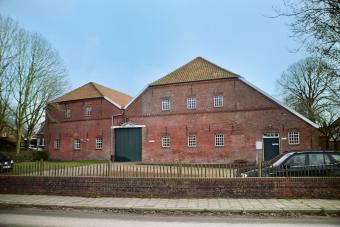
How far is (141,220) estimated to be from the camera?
29.9ft

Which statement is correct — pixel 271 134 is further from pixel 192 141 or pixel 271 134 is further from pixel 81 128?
pixel 81 128

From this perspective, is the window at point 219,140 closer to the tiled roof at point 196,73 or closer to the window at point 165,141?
the window at point 165,141

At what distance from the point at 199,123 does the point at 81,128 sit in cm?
1350

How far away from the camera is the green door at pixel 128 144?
102ft

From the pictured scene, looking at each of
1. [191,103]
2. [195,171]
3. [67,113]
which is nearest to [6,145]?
[67,113]

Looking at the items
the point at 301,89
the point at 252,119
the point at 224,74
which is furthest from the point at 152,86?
the point at 301,89

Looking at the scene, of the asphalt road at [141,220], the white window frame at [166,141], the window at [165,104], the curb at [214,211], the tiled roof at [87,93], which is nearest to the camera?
the asphalt road at [141,220]

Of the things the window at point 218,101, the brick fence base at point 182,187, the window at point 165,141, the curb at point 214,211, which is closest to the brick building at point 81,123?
the window at point 165,141

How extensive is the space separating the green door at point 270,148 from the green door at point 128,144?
37.6 ft

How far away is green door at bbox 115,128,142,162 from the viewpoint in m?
31.0

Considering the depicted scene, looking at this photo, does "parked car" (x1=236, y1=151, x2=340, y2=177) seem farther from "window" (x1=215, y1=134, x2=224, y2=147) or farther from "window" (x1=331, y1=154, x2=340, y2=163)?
"window" (x1=215, y1=134, x2=224, y2=147)

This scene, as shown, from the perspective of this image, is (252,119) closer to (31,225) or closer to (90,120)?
(90,120)

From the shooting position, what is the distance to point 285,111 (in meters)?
26.0

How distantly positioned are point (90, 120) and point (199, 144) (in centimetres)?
1244
